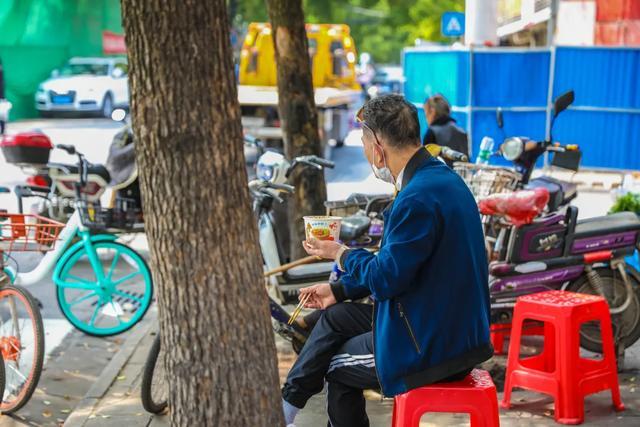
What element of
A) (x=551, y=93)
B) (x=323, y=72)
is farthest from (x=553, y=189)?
(x=323, y=72)

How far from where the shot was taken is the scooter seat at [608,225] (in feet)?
19.1

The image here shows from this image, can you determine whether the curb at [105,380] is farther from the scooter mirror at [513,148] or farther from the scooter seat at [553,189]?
the scooter seat at [553,189]

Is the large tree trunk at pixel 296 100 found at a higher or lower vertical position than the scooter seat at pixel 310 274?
higher

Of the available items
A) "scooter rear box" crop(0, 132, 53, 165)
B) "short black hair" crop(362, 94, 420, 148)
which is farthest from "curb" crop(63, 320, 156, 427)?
"short black hair" crop(362, 94, 420, 148)

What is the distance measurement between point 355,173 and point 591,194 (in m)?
4.97

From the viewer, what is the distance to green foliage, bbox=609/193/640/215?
726cm

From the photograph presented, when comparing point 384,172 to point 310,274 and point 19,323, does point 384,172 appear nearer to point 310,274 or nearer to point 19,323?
point 310,274

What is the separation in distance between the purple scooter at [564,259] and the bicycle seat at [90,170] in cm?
395

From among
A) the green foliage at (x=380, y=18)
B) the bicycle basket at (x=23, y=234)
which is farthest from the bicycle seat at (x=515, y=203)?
the green foliage at (x=380, y=18)

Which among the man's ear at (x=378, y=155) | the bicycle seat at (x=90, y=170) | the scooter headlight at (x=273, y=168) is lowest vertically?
the bicycle seat at (x=90, y=170)

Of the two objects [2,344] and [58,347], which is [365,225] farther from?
[58,347]

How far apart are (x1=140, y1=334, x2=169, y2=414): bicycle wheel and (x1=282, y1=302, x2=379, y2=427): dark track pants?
1195 mm

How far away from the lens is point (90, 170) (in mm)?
8547

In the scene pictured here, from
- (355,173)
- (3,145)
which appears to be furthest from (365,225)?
(355,173)
